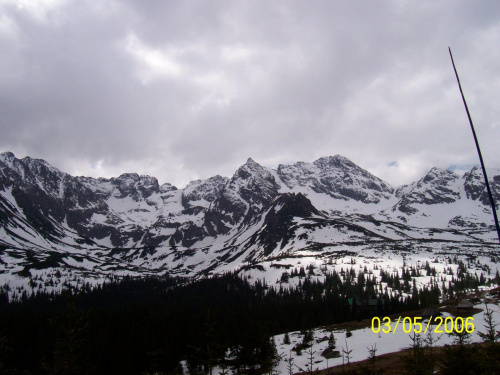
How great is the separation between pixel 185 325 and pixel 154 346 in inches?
1031

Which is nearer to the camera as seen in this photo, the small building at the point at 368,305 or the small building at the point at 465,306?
the small building at the point at 465,306

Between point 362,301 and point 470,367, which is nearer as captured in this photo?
point 470,367

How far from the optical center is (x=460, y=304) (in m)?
97.9

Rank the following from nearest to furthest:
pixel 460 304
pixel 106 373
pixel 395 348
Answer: pixel 395 348 → pixel 106 373 → pixel 460 304

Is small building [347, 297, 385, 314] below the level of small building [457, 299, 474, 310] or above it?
below

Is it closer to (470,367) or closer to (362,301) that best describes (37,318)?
(362,301)

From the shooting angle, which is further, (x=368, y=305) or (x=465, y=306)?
(x=368, y=305)

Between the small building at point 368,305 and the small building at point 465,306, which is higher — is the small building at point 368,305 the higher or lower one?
the lower one

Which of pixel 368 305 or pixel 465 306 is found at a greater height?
pixel 465 306

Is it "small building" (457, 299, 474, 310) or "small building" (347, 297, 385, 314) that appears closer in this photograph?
"small building" (457, 299, 474, 310)

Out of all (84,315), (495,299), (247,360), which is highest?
(84,315)

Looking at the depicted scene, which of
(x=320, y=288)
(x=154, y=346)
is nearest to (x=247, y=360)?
(x=154, y=346)

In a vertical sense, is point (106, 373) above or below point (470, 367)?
below

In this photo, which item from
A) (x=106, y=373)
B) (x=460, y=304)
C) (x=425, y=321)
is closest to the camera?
(x=106, y=373)
